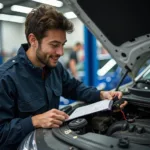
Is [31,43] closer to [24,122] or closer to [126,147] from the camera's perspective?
[24,122]

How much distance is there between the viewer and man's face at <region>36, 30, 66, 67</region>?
1607 mm

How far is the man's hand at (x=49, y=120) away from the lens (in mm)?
1367

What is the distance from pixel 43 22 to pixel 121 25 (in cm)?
58

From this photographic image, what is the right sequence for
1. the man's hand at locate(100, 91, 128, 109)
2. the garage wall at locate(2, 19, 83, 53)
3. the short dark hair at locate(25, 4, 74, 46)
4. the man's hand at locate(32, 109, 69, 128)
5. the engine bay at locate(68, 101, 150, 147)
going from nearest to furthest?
the engine bay at locate(68, 101, 150, 147) → the man's hand at locate(32, 109, 69, 128) → the short dark hair at locate(25, 4, 74, 46) → the man's hand at locate(100, 91, 128, 109) → the garage wall at locate(2, 19, 83, 53)

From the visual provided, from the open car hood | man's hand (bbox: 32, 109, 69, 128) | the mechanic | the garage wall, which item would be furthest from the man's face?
the garage wall

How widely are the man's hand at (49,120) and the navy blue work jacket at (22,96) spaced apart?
0.13ft

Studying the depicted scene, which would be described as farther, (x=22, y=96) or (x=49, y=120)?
(x=22, y=96)

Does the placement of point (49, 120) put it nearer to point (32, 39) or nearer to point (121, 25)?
point (32, 39)

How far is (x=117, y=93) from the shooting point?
5.78 ft

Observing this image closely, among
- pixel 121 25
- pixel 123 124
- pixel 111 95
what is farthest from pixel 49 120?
pixel 121 25

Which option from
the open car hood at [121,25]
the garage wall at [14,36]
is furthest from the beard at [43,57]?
the garage wall at [14,36]

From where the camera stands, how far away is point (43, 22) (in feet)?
5.26

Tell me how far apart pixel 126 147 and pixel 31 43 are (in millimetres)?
1001

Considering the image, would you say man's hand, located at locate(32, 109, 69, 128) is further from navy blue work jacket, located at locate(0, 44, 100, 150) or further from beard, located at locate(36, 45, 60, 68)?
beard, located at locate(36, 45, 60, 68)
